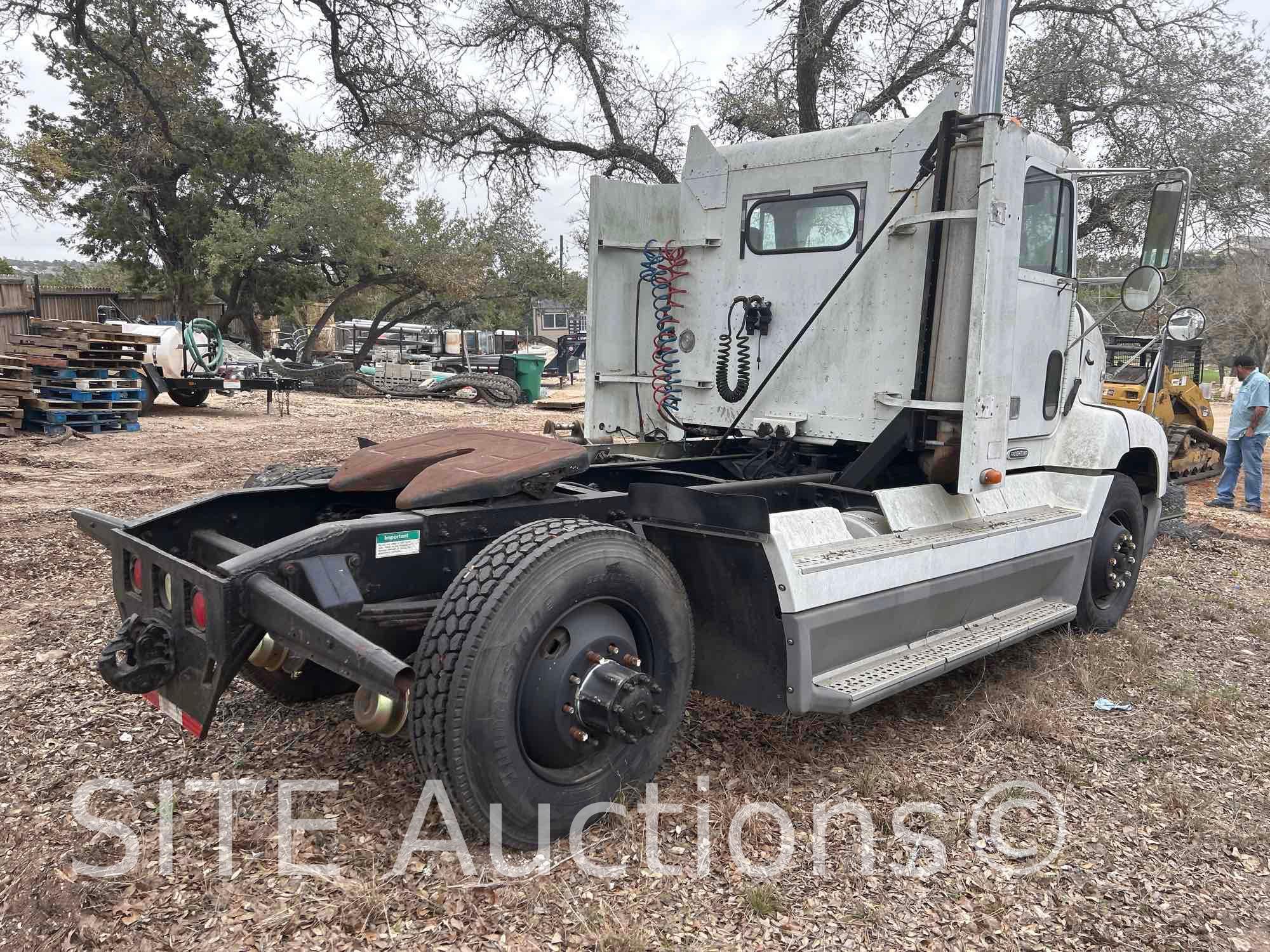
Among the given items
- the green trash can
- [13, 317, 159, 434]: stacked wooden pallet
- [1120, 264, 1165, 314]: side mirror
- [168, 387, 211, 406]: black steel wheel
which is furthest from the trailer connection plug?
the green trash can

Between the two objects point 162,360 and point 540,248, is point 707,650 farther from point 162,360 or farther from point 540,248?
point 540,248

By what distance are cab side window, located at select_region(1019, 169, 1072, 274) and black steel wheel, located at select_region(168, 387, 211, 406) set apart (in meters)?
15.7

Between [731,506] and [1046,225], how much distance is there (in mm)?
2828

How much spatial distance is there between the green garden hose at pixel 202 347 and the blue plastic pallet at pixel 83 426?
2475 millimetres

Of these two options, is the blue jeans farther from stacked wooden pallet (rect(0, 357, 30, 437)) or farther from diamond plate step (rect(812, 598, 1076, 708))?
stacked wooden pallet (rect(0, 357, 30, 437))

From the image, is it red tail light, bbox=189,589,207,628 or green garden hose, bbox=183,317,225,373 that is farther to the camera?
green garden hose, bbox=183,317,225,373

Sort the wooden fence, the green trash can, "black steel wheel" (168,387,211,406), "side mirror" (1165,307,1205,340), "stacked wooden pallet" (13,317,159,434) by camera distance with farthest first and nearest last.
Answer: the green trash can, the wooden fence, "black steel wheel" (168,387,211,406), "stacked wooden pallet" (13,317,159,434), "side mirror" (1165,307,1205,340)

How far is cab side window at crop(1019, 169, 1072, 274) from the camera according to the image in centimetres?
487

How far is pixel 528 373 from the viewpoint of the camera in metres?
24.2

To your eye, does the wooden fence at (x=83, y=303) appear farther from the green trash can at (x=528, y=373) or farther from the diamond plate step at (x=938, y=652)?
the diamond plate step at (x=938, y=652)

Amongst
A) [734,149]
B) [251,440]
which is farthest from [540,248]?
[734,149]

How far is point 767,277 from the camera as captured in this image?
5258 mm

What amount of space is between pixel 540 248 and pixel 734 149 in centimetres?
3460

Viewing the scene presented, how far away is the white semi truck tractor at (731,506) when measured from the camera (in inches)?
114
